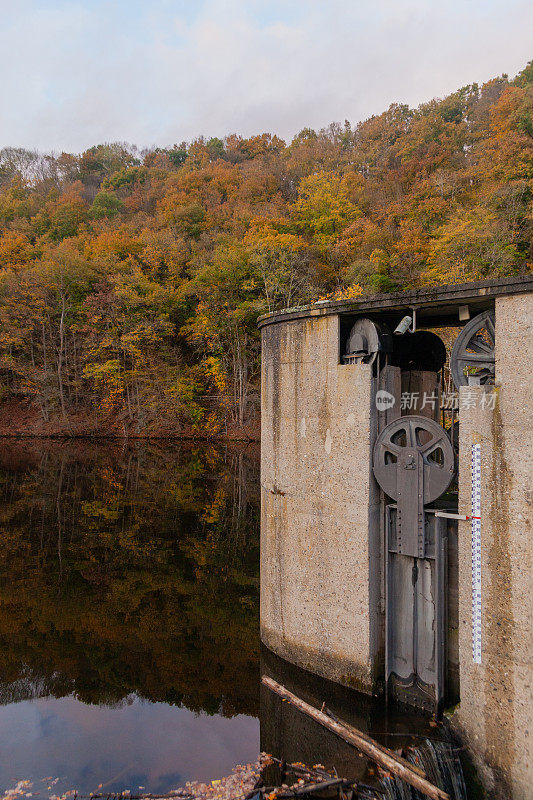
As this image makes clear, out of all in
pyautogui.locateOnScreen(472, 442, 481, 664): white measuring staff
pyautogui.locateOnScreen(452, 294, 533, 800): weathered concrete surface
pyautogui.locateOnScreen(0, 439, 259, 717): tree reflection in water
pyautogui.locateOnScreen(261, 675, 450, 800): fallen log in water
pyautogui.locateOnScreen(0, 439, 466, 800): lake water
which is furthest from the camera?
pyautogui.locateOnScreen(0, 439, 259, 717): tree reflection in water

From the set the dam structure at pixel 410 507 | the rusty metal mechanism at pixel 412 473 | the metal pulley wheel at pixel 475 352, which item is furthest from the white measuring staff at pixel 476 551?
the metal pulley wheel at pixel 475 352

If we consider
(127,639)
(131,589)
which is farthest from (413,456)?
(131,589)

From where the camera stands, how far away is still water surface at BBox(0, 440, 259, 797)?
5539 mm

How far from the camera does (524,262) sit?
82.3 ft

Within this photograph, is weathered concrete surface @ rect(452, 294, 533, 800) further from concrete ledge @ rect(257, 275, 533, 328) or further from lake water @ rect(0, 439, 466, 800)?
lake water @ rect(0, 439, 466, 800)

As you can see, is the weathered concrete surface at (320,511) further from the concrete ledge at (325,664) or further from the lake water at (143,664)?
the lake water at (143,664)

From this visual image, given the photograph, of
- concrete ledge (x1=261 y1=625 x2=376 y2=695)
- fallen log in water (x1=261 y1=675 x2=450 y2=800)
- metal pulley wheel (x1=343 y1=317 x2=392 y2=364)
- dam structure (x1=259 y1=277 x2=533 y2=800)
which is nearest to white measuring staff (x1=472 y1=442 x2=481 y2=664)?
dam structure (x1=259 y1=277 x2=533 y2=800)

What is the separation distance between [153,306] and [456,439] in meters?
31.9

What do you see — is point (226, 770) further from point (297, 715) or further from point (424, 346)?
point (424, 346)

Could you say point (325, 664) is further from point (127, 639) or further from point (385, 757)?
point (127, 639)

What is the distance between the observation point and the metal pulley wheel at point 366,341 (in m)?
5.98

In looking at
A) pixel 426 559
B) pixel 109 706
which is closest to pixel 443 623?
pixel 426 559

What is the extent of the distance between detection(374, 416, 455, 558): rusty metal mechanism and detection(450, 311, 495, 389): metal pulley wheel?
2.04ft

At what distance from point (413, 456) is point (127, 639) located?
18.8ft
